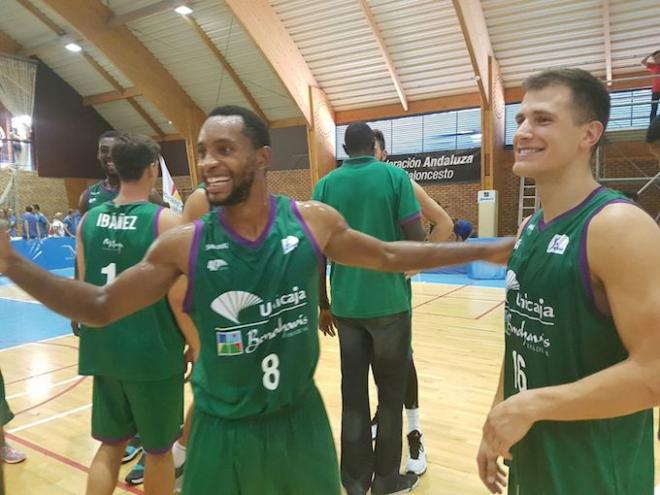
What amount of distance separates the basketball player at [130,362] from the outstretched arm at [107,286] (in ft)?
2.96

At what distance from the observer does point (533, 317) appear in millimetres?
1424

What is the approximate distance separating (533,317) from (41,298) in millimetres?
1345

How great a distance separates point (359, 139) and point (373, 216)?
437mm

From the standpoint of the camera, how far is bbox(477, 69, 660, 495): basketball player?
3.84ft

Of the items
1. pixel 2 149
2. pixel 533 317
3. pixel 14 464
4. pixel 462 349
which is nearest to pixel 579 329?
pixel 533 317

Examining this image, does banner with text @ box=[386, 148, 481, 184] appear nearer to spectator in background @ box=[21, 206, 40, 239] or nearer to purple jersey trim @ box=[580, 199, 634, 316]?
spectator in background @ box=[21, 206, 40, 239]

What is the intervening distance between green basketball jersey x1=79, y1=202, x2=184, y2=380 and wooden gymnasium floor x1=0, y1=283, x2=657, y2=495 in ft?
4.09

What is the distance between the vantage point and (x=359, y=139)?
2.88 m

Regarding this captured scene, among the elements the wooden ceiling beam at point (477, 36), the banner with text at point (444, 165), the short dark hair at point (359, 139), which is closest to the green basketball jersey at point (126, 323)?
the short dark hair at point (359, 139)

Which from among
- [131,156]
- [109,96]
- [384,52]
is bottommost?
[131,156]

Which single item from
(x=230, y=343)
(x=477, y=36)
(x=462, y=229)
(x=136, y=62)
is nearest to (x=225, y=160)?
(x=230, y=343)

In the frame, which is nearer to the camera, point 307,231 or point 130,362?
point 307,231

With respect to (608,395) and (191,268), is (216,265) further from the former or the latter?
(608,395)

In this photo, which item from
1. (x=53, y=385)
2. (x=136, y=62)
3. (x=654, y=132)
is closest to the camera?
(x=654, y=132)
